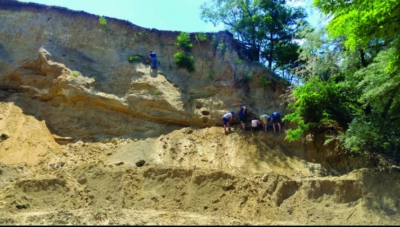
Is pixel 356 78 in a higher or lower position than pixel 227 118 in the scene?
higher

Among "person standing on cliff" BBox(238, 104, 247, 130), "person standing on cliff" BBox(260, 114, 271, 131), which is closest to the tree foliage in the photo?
"person standing on cliff" BBox(260, 114, 271, 131)

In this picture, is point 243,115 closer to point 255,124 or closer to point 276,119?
point 255,124

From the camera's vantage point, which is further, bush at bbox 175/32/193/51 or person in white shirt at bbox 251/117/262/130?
bush at bbox 175/32/193/51

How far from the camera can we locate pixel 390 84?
12320 millimetres

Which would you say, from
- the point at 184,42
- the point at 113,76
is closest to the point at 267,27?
the point at 184,42

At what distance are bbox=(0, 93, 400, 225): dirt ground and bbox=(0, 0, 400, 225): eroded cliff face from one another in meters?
0.05

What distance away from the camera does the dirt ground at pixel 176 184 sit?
1162 centimetres

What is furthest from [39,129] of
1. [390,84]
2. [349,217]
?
[390,84]

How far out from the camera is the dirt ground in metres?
11.6

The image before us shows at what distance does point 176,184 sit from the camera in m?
13.6

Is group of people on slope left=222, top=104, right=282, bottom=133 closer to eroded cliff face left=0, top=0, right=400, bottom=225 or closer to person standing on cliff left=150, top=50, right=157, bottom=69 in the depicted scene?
eroded cliff face left=0, top=0, right=400, bottom=225

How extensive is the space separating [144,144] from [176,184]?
12.1 feet

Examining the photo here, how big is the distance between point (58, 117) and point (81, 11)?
6702 millimetres

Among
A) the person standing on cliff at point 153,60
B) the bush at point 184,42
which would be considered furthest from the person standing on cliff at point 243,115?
the bush at point 184,42
